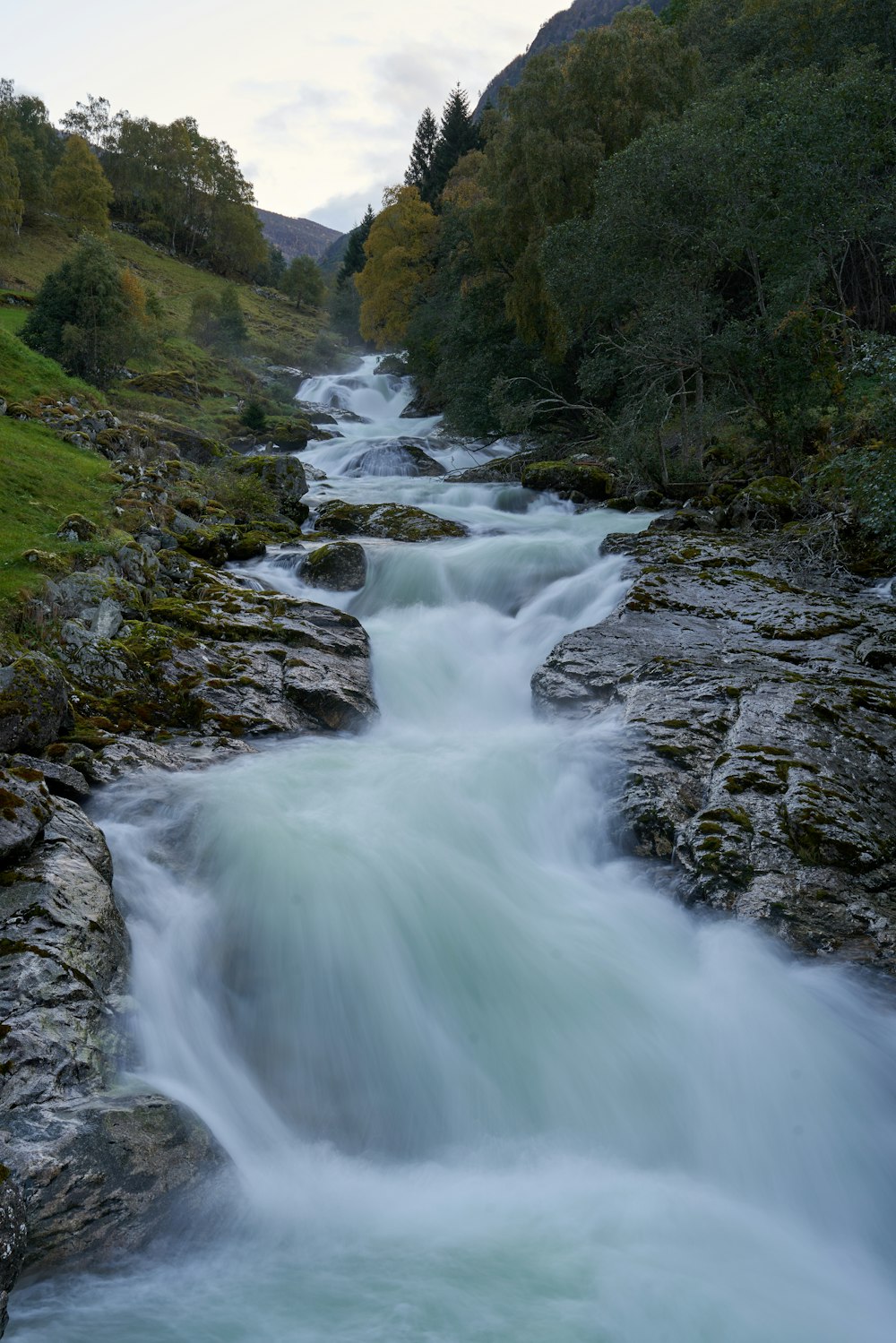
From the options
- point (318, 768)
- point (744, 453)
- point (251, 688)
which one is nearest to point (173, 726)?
point (251, 688)

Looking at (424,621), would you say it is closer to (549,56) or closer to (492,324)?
(492,324)

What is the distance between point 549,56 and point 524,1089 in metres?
27.4

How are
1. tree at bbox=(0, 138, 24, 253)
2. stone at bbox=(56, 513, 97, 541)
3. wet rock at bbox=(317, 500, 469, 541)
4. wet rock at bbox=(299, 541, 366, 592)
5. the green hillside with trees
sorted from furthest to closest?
tree at bbox=(0, 138, 24, 253), wet rock at bbox=(317, 500, 469, 541), wet rock at bbox=(299, 541, 366, 592), the green hillside with trees, stone at bbox=(56, 513, 97, 541)

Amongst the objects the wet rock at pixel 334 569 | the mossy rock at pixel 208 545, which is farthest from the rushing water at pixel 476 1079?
the mossy rock at pixel 208 545

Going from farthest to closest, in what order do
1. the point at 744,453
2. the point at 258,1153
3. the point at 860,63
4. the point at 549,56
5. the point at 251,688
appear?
the point at 549,56, the point at 744,453, the point at 860,63, the point at 251,688, the point at 258,1153

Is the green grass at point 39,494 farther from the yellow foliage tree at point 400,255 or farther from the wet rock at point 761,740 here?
the yellow foliage tree at point 400,255

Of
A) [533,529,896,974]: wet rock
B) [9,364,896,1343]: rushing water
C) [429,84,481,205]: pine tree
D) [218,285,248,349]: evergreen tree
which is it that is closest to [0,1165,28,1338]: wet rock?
[9,364,896,1343]: rushing water

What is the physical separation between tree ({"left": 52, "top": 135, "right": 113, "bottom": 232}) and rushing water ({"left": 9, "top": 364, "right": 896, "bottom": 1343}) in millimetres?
57355

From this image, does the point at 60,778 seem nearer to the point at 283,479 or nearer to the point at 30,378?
the point at 283,479

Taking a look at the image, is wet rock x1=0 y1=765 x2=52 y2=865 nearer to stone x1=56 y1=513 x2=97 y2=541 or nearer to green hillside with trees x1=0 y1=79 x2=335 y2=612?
green hillside with trees x1=0 y1=79 x2=335 y2=612

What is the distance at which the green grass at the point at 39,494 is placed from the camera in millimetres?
9336

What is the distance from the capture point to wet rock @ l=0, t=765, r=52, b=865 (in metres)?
4.96

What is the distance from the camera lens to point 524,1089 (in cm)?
538

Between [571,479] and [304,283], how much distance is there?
2487 inches
